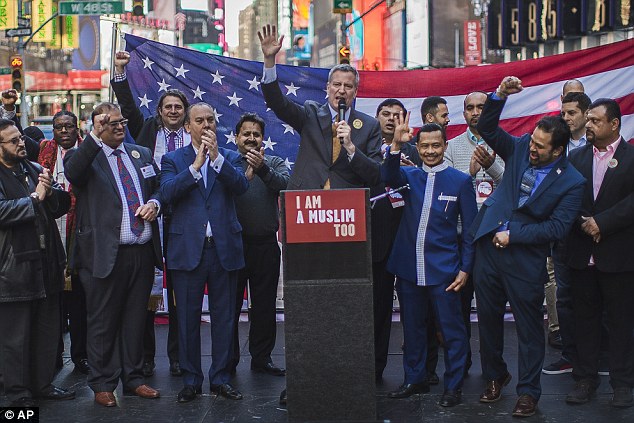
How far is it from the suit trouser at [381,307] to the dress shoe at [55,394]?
7.64 feet

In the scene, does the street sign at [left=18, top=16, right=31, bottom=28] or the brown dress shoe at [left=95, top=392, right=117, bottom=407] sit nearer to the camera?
the brown dress shoe at [left=95, top=392, right=117, bottom=407]

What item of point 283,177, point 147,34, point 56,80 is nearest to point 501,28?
point 56,80

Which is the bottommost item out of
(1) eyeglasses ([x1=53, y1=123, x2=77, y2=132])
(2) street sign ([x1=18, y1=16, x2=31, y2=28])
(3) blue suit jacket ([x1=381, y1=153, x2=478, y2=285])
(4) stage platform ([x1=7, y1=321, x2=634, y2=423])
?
(4) stage platform ([x1=7, y1=321, x2=634, y2=423])

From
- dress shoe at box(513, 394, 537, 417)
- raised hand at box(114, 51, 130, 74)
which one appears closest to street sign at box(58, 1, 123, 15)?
raised hand at box(114, 51, 130, 74)

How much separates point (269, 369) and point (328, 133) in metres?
2.12

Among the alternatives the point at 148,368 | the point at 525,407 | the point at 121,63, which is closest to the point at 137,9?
the point at 121,63

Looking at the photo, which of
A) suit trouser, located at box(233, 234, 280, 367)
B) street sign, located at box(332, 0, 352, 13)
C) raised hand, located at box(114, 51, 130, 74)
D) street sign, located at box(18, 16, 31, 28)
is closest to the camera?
suit trouser, located at box(233, 234, 280, 367)

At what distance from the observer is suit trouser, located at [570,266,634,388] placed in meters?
6.76

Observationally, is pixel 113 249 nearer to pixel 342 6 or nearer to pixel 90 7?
pixel 342 6

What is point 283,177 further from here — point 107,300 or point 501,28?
point 501,28

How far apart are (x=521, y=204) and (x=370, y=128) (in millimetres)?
1245

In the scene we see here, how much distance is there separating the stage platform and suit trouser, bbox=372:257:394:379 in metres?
0.26

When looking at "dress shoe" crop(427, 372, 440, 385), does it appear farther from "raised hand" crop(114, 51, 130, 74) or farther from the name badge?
"raised hand" crop(114, 51, 130, 74)

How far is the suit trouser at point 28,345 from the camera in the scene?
22.1ft
